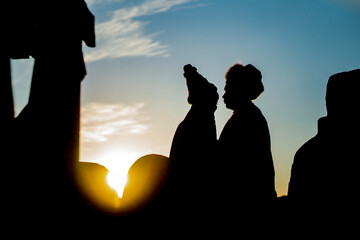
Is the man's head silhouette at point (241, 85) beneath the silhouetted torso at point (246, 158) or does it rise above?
above

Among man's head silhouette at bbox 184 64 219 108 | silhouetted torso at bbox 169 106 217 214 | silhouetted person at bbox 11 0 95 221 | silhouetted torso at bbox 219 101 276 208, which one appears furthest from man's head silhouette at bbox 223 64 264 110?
silhouetted person at bbox 11 0 95 221

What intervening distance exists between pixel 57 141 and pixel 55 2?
4.21ft

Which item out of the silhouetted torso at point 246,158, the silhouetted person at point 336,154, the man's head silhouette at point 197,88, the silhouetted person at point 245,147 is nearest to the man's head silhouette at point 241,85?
the silhouetted person at point 245,147

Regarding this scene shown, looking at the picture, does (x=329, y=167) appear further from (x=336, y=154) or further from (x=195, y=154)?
(x=195, y=154)

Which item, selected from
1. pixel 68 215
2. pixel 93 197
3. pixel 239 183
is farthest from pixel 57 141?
pixel 239 183

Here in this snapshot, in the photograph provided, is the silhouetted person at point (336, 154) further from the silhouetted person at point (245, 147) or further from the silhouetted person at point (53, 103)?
the silhouetted person at point (53, 103)

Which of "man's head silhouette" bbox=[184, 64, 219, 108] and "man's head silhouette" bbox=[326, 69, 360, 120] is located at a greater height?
"man's head silhouette" bbox=[184, 64, 219, 108]

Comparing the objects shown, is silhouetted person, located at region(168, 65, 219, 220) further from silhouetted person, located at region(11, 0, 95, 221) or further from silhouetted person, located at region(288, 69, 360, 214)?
silhouetted person, located at region(11, 0, 95, 221)

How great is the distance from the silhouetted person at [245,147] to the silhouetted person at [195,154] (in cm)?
29

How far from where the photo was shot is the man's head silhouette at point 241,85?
5535 millimetres

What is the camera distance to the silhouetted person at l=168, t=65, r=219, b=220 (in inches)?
193

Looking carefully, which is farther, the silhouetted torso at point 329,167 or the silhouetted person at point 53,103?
the silhouetted torso at point 329,167

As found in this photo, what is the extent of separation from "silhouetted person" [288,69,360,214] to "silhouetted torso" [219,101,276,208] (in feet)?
1.91

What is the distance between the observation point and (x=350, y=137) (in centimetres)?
463
